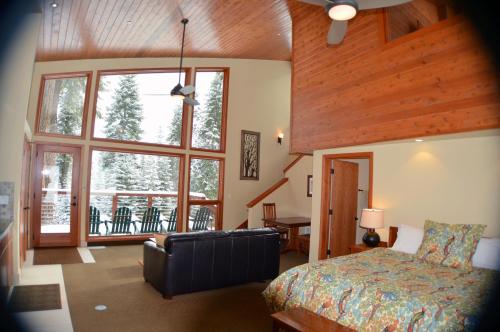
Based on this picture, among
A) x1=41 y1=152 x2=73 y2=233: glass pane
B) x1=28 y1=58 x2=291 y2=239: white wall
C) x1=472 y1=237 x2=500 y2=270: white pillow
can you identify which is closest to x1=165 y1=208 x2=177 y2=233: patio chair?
x1=28 y1=58 x2=291 y2=239: white wall

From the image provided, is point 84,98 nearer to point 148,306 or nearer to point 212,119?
point 212,119

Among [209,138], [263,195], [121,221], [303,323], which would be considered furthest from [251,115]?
[303,323]

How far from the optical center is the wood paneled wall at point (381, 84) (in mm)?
3121

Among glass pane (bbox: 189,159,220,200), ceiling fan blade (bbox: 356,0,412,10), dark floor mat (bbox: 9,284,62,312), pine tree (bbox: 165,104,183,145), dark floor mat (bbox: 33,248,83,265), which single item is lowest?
dark floor mat (bbox: 33,248,83,265)

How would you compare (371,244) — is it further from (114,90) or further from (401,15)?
(114,90)

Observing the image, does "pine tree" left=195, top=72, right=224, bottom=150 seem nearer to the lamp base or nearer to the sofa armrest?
the sofa armrest

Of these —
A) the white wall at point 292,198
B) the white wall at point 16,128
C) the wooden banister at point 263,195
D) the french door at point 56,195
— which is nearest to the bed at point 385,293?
the white wall at point 16,128

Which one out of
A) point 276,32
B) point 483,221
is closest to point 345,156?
point 483,221

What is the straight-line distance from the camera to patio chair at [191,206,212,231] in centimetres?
774

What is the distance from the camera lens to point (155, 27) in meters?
5.22

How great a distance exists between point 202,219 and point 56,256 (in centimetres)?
322

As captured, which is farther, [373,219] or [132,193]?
[132,193]

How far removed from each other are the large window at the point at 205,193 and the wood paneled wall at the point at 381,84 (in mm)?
2926

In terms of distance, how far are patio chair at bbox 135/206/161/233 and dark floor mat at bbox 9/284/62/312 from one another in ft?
10.3
